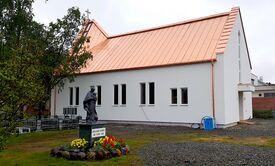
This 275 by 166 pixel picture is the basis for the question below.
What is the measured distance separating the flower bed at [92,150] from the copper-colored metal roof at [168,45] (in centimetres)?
1192

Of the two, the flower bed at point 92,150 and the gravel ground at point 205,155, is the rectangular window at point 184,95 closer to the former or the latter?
the gravel ground at point 205,155

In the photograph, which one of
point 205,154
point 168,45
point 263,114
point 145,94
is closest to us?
point 205,154

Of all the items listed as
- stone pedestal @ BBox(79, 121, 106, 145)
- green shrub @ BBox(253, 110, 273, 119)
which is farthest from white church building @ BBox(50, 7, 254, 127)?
stone pedestal @ BBox(79, 121, 106, 145)

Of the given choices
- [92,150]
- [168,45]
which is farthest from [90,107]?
[168,45]

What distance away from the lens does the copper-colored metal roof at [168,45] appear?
22859 mm

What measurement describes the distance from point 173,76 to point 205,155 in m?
12.5

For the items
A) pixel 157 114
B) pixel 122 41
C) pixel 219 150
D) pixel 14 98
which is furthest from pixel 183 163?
pixel 122 41

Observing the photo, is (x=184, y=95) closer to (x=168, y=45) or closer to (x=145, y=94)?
(x=145, y=94)

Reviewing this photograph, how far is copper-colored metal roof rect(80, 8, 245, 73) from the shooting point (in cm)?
2286

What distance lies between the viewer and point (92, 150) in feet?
35.4

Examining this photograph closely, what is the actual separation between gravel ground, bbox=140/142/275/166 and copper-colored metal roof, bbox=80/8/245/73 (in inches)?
378

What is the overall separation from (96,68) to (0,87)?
74.9 feet

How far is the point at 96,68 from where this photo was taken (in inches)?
1115

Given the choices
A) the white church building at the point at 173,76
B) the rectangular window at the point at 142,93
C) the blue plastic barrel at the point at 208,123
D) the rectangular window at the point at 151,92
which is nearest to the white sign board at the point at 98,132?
the blue plastic barrel at the point at 208,123
